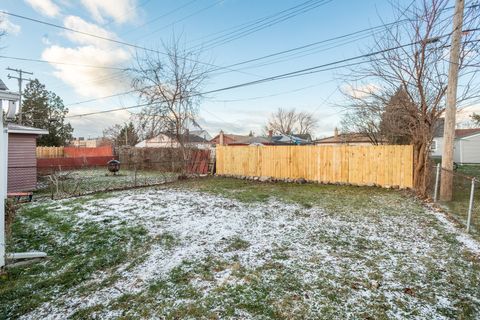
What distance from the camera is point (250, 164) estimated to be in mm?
12531

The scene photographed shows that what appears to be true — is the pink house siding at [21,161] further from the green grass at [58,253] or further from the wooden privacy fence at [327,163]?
the wooden privacy fence at [327,163]

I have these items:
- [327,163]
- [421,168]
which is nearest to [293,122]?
[327,163]

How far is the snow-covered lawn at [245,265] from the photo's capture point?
2.57m

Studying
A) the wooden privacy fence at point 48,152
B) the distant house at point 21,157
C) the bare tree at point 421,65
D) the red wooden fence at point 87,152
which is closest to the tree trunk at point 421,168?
the bare tree at point 421,65

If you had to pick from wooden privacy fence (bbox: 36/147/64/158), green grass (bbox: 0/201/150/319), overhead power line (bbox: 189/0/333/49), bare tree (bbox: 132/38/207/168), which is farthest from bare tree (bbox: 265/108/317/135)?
green grass (bbox: 0/201/150/319)

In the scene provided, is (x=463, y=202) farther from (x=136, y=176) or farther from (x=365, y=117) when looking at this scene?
(x=136, y=176)

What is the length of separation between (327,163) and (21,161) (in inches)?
457

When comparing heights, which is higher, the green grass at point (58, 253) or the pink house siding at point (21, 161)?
the pink house siding at point (21, 161)

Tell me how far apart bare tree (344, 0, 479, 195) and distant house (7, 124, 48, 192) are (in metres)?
12.0

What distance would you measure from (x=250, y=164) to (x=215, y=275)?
9444mm

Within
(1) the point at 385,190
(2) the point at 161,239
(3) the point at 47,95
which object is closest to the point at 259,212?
(2) the point at 161,239

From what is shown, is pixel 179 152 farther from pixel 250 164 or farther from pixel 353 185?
pixel 353 185

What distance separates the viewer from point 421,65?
760 centimetres

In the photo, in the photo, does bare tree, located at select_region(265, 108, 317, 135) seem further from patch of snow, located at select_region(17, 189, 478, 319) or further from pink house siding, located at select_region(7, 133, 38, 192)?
patch of snow, located at select_region(17, 189, 478, 319)
